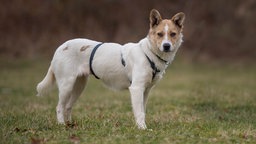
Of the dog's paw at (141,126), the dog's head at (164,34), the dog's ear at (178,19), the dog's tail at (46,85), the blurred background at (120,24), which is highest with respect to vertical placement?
the blurred background at (120,24)

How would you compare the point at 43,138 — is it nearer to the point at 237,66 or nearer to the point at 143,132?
the point at 143,132

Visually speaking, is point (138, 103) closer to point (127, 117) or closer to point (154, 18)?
point (154, 18)

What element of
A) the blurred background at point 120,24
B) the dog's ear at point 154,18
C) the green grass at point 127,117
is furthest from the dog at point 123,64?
the blurred background at point 120,24

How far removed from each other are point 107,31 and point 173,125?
1888 centimetres

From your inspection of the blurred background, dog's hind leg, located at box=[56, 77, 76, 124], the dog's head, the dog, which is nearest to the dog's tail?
the dog

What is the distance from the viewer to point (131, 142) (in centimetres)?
580

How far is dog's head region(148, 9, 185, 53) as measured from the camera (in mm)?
6945

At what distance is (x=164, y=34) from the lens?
277 inches

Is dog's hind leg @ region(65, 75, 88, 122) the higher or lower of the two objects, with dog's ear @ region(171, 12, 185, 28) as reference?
lower

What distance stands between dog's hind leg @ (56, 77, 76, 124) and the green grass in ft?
0.62

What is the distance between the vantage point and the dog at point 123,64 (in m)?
7.02

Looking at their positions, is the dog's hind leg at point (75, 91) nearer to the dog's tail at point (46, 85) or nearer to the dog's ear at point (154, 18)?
the dog's tail at point (46, 85)

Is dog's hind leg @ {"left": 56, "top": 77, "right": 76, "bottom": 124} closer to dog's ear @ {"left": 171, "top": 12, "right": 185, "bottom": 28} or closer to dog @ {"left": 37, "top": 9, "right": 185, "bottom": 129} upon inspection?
dog @ {"left": 37, "top": 9, "right": 185, "bottom": 129}

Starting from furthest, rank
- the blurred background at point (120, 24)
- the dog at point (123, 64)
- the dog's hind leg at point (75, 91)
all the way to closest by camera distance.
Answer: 1. the blurred background at point (120, 24)
2. the dog's hind leg at point (75, 91)
3. the dog at point (123, 64)
